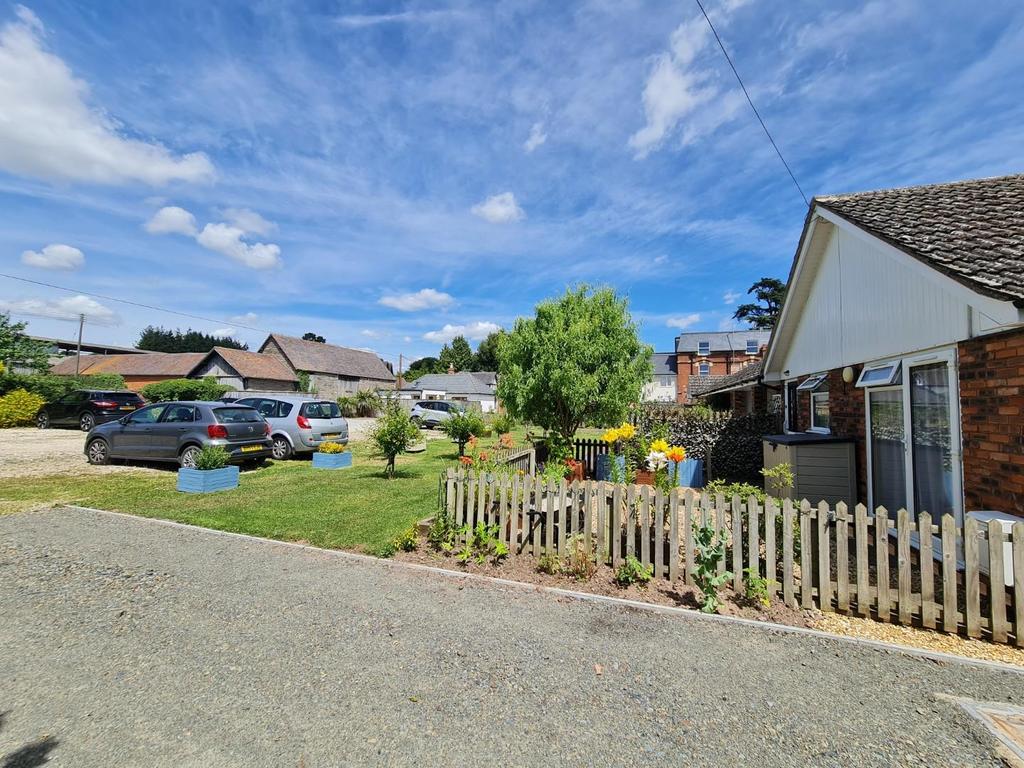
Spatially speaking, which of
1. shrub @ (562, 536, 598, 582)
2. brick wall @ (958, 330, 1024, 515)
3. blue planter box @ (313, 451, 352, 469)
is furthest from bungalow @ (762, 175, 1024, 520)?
blue planter box @ (313, 451, 352, 469)

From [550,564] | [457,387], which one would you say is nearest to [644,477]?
[550,564]

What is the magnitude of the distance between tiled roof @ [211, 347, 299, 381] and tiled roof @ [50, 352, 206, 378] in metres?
3.66

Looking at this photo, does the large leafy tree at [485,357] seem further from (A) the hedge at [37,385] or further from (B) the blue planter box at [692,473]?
(B) the blue planter box at [692,473]

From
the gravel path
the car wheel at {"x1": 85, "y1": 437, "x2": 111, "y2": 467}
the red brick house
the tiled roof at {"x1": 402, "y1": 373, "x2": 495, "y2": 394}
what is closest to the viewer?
the gravel path

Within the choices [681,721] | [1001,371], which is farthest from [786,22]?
[681,721]

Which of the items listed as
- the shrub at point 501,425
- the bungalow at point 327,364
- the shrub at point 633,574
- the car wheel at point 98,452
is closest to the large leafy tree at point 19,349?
the bungalow at point 327,364

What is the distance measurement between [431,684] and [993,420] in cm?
549

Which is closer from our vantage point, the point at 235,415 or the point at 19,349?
the point at 235,415

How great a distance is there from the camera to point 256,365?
137ft

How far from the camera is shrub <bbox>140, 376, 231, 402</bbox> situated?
1361 inches

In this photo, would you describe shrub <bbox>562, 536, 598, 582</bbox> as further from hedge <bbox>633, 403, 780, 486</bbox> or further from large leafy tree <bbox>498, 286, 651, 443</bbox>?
hedge <bbox>633, 403, 780, 486</bbox>

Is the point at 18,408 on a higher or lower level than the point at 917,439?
lower

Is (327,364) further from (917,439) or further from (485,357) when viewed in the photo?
(917,439)

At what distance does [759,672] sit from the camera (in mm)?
3172
